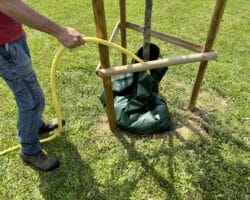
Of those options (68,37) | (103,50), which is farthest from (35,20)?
(103,50)

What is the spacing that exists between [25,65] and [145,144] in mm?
1243

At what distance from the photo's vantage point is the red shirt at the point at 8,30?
2029 mm

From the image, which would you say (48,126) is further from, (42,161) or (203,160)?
(203,160)

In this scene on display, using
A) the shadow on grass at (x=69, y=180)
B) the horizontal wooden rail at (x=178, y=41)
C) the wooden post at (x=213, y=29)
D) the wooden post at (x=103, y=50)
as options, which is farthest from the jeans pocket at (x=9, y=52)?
the wooden post at (x=213, y=29)

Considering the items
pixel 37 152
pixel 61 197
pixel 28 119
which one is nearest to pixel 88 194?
pixel 61 197

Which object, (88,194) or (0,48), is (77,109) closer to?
(88,194)

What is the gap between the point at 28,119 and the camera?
8.14ft

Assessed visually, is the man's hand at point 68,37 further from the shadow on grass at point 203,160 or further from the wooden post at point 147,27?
the shadow on grass at point 203,160

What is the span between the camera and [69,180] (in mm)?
2666

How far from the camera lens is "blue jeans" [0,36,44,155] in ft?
6.97

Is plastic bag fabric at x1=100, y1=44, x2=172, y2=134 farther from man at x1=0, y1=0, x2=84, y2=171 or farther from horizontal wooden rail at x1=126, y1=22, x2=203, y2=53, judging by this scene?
man at x1=0, y1=0, x2=84, y2=171

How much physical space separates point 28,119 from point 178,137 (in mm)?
1268

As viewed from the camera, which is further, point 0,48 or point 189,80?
point 189,80

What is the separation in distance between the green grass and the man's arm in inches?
46.2
